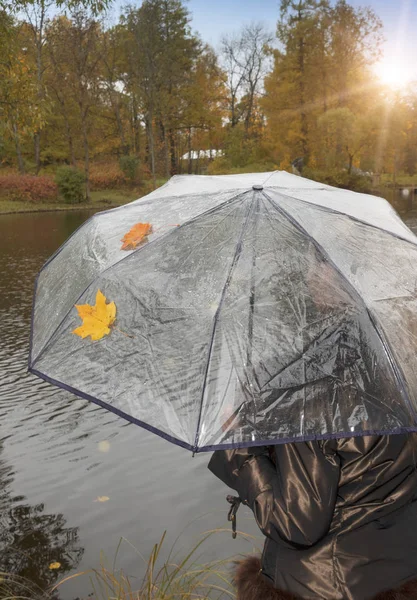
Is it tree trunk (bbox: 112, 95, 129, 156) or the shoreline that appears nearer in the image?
the shoreline

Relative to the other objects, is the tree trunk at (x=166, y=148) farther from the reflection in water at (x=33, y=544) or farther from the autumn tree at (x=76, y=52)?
the reflection in water at (x=33, y=544)

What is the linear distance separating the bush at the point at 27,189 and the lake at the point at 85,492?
27113 millimetres

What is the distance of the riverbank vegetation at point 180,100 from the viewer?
3391cm

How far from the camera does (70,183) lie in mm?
32188

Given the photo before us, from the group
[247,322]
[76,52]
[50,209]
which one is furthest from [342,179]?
[247,322]

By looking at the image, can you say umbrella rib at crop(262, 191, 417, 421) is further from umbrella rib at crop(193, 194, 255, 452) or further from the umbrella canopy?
umbrella rib at crop(193, 194, 255, 452)

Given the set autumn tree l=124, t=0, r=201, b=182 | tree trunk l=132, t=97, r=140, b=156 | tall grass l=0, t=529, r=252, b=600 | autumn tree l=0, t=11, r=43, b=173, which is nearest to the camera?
tall grass l=0, t=529, r=252, b=600

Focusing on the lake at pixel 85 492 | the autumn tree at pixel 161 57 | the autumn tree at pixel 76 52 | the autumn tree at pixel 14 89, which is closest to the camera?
the lake at pixel 85 492

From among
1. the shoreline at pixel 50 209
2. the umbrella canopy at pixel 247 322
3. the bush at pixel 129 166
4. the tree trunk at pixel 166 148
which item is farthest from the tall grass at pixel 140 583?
the tree trunk at pixel 166 148

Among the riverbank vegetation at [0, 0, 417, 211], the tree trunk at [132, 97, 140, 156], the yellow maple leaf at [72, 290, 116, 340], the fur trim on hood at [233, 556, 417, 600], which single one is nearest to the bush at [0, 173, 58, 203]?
the riverbank vegetation at [0, 0, 417, 211]

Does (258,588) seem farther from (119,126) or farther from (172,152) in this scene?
Answer: (172,152)

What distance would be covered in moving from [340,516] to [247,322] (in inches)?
25.5

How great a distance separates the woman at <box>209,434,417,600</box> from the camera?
5.38 feet

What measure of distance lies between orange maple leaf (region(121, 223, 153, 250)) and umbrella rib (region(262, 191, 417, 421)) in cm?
50
